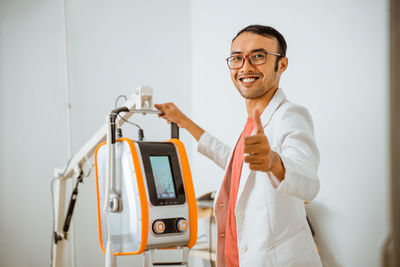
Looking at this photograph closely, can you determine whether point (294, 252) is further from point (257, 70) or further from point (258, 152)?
point (257, 70)

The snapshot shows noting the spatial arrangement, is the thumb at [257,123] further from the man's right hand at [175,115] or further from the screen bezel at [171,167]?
the man's right hand at [175,115]

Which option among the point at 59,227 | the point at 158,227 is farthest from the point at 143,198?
the point at 59,227

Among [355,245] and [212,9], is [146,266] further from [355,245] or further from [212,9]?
[212,9]

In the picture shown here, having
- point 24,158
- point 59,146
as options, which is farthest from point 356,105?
point 24,158

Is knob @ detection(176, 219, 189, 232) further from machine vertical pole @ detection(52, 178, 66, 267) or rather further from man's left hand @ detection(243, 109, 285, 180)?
machine vertical pole @ detection(52, 178, 66, 267)

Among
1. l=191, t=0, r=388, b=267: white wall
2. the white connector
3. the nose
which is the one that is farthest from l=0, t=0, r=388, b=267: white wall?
the white connector

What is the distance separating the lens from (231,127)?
10.6 ft

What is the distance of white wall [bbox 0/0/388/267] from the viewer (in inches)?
88.9

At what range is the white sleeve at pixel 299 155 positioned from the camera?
1.06 meters

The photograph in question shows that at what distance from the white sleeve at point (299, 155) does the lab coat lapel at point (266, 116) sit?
0.10 metres

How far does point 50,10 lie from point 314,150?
7.68ft

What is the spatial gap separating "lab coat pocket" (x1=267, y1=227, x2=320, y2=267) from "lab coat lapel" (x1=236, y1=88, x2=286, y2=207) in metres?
0.21

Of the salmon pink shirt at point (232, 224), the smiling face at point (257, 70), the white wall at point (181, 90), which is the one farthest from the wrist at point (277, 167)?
the white wall at point (181, 90)

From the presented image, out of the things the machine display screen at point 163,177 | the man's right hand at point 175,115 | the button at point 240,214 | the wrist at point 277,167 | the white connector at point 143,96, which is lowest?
the button at point 240,214
